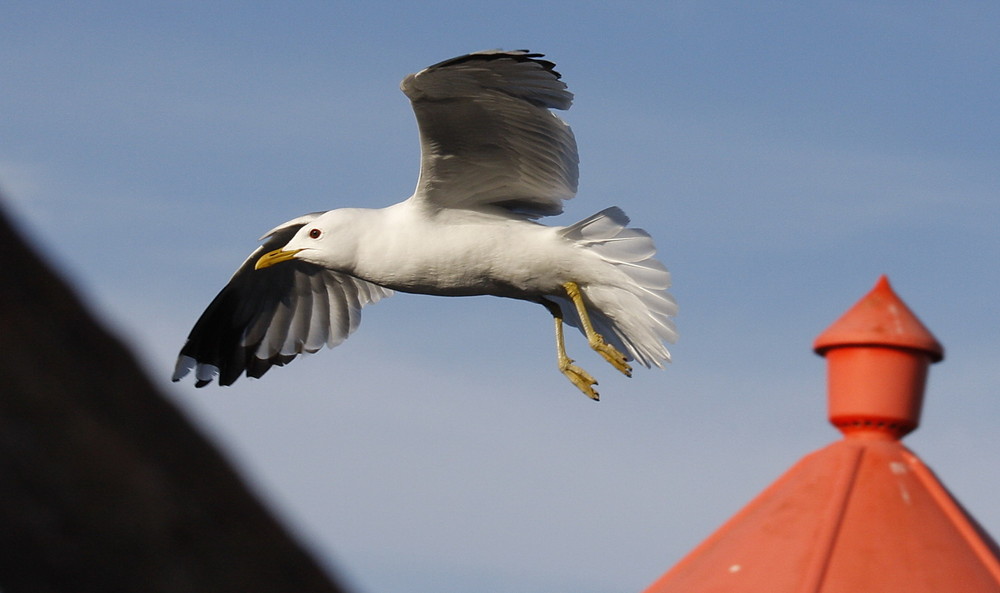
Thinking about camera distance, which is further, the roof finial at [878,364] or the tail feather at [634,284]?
the tail feather at [634,284]

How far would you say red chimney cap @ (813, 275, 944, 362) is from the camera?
3.41 meters

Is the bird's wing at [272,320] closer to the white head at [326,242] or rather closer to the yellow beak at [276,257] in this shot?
Answer: the yellow beak at [276,257]

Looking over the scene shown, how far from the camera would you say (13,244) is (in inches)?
49.1

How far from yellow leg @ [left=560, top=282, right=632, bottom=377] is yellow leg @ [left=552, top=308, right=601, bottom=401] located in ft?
1.11

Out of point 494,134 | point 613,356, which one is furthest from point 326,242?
point 613,356

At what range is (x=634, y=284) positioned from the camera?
7719 mm

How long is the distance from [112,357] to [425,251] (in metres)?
6.42

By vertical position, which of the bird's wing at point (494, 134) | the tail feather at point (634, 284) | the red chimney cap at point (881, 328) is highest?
the bird's wing at point (494, 134)

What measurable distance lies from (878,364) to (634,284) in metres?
4.33

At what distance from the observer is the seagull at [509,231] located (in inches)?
293

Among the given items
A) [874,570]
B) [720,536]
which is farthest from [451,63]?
[874,570]

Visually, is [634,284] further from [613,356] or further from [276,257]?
[276,257]

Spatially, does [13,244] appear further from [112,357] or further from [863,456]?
[863,456]

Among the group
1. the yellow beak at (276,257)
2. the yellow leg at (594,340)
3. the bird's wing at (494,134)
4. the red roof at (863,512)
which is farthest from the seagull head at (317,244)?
the red roof at (863,512)
